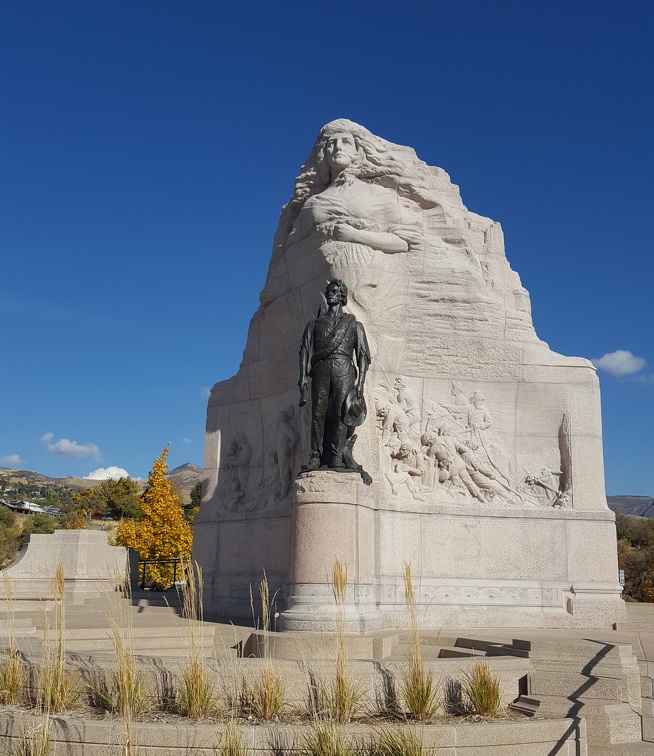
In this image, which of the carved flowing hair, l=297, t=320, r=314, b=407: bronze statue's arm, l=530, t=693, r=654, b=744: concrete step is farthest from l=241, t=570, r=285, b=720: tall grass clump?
the carved flowing hair

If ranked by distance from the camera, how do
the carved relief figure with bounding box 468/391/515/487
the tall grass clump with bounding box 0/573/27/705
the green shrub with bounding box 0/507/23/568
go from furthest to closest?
the green shrub with bounding box 0/507/23/568 → the carved relief figure with bounding box 468/391/515/487 → the tall grass clump with bounding box 0/573/27/705

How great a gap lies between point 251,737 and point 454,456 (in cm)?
787

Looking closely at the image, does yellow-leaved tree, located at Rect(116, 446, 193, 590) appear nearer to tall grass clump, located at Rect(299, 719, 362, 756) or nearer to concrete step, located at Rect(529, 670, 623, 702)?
concrete step, located at Rect(529, 670, 623, 702)

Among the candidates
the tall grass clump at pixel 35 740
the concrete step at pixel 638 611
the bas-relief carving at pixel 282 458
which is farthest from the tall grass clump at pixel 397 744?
the concrete step at pixel 638 611

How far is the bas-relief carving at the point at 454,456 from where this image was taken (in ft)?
39.8

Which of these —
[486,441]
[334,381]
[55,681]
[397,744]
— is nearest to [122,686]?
[55,681]

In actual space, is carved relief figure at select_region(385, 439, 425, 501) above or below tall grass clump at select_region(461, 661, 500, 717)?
above

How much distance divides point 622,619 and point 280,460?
5710 millimetres

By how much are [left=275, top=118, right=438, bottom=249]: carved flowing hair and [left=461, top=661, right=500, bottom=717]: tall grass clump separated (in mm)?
8938

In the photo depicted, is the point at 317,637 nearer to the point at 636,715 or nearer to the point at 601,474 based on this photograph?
the point at 636,715

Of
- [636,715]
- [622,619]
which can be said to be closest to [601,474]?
[622,619]

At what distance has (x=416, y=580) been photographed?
11750 millimetres

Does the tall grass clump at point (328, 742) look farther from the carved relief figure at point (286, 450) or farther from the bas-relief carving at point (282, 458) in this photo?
the carved relief figure at point (286, 450)

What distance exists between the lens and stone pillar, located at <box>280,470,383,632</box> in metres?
8.98
